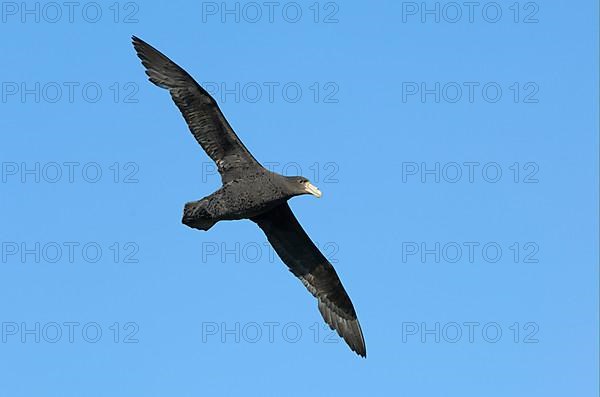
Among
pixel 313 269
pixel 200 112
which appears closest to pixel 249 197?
pixel 200 112

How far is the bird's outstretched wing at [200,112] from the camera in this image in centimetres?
2631

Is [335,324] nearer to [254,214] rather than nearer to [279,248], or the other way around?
[279,248]

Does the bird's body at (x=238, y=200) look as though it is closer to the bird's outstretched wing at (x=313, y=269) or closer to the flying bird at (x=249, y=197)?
the flying bird at (x=249, y=197)

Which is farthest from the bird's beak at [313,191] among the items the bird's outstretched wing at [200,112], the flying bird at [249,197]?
the bird's outstretched wing at [200,112]

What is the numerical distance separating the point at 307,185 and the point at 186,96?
3232 millimetres

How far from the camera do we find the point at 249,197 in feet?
83.6

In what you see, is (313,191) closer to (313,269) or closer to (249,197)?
(249,197)

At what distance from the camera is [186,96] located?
26438 mm

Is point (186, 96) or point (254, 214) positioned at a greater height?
point (186, 96)

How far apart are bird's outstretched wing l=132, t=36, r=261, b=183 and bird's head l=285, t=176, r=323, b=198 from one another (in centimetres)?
128

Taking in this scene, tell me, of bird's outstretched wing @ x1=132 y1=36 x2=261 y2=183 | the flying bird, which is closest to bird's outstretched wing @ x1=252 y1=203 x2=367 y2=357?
the flying bird

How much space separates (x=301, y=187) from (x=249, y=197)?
1.05 metres

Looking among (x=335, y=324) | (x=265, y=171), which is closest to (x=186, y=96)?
(x=265, y=171)

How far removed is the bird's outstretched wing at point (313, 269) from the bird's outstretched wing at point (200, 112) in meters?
1.87
